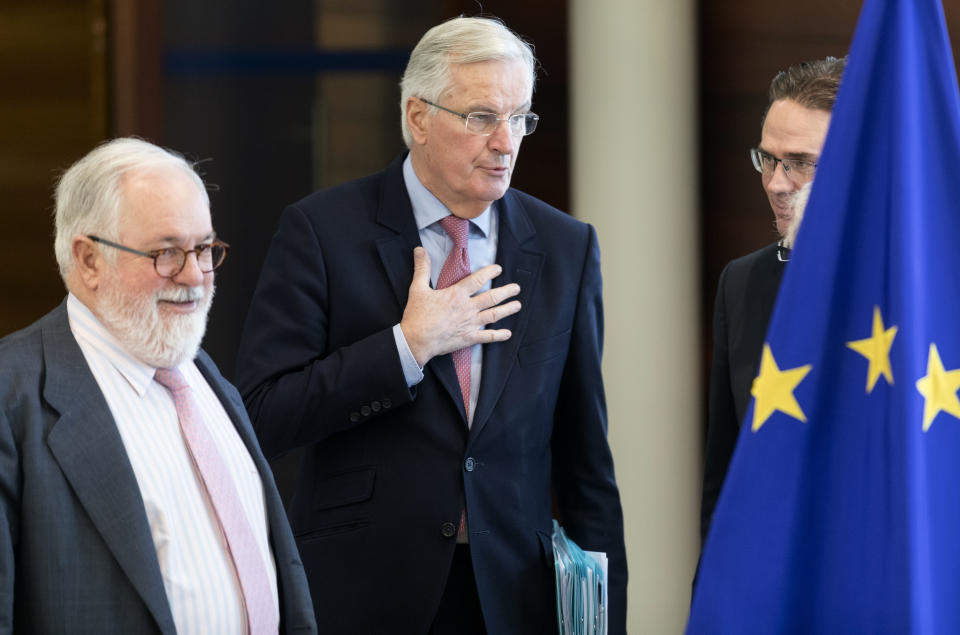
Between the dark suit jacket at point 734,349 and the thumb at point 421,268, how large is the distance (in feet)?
2.02

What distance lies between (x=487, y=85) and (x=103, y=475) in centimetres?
112

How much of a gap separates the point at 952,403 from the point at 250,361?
1.47 meters

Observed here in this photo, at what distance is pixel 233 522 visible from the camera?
6.77 feet

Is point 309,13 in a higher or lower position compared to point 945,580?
higher

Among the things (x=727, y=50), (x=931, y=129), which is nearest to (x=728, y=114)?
(x=727, y=50)

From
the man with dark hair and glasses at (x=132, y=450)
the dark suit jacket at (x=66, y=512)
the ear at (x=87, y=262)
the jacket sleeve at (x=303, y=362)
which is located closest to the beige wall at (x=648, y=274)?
the jacket sleeve at (x=303, y=362)

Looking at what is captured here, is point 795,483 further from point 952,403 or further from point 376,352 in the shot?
point 376,352

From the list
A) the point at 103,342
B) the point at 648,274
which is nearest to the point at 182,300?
the point at 103,342

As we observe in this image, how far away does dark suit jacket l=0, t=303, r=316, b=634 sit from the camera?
5.99 feet

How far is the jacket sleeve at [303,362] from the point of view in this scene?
96.2 inches

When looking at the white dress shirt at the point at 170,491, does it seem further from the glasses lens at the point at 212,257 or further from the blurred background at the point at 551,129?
the blurred background at the point at 551,129

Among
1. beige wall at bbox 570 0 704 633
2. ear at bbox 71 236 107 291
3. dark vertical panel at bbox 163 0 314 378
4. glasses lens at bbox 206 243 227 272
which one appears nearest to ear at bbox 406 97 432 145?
glasses lens at bbox 206 243 227 272

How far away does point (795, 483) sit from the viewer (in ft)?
5.03

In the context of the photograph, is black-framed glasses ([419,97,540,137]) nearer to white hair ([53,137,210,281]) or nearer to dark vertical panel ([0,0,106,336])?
white hair ([53,137,210,281])
